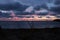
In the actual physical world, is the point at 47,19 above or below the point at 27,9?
below

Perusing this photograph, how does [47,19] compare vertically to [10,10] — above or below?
below

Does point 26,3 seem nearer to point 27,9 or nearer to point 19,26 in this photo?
point 27,9
